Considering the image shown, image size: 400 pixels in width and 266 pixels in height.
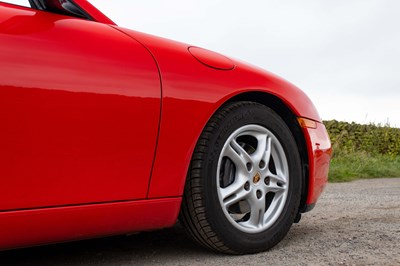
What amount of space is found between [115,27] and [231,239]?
3.68 feet

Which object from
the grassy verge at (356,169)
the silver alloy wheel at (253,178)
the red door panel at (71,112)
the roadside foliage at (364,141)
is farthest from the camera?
the roadside foliage at (364,141)

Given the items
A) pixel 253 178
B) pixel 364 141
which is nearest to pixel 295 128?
pixel 253 178

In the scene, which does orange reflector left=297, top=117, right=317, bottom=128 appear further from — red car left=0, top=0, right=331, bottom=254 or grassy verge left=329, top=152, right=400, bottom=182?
grassy verge left=329, top=152, right=400, bottom=182

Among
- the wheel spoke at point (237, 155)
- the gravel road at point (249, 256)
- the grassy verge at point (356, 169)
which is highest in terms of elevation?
the wheel spoke at point (237, 155)

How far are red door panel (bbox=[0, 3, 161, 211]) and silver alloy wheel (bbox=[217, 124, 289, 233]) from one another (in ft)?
1.46

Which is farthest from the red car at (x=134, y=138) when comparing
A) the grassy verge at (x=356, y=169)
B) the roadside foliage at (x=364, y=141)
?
the roadside foliage at (x=364, y=141)

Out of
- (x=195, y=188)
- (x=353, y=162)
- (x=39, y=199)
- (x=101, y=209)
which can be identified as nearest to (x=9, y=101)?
(x=39, y=199)

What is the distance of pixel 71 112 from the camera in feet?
6.00

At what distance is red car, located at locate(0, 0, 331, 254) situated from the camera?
1766mm

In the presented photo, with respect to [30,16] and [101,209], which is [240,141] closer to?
[101,209]

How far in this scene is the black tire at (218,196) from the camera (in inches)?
87.4

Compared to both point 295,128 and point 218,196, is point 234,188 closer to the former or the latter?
point 218,196

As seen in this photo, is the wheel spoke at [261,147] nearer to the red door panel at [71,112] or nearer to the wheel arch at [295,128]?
the wheel arch at [295,128]

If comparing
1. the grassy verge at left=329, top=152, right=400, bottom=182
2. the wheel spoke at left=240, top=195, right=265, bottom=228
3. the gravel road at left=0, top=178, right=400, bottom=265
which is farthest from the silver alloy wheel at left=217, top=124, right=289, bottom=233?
the grassy verge at left=329, top=152, right=400, bottom=182
